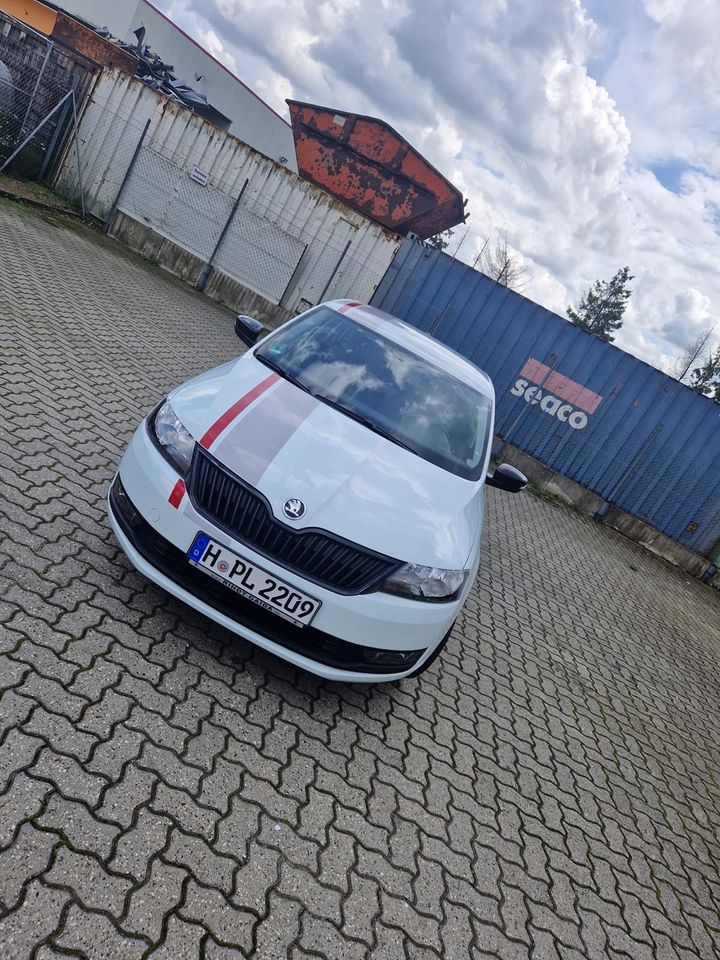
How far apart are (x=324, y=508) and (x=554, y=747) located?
222cm

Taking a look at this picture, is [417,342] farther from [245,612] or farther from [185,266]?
[185,266]

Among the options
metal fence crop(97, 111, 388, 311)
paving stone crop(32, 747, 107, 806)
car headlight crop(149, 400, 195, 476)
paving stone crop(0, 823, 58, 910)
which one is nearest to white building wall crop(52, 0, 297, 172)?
metal fence crop(97, 111, 388, 311)

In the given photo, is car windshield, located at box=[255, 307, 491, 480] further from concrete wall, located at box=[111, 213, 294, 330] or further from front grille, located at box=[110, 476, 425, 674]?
concrete wall, located at box=[111, 213, 294, 330]

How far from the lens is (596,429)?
1048cm

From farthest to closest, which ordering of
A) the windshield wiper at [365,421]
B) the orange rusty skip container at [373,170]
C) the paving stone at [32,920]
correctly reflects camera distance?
the orange rusty skip container at [373,170] → the windshield wiper at [365,421] → the paving stone at [32,920]

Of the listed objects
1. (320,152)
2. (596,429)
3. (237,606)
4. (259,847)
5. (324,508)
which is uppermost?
(320,152)

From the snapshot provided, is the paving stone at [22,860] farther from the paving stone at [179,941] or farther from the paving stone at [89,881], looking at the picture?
the paving stone at [179,941]

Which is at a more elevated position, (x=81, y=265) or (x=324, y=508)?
(x=324, y=508)

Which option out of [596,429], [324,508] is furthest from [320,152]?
[324,508]

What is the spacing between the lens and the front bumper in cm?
250

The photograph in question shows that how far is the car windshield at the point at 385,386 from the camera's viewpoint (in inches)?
133

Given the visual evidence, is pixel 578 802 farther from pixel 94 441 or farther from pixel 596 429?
pixel 596 429

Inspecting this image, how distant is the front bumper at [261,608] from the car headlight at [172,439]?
5 centimetres

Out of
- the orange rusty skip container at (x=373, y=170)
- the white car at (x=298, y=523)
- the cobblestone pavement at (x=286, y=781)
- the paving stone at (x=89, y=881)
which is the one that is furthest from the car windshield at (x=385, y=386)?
the orange rusty skip container at (x=373, y=170)
